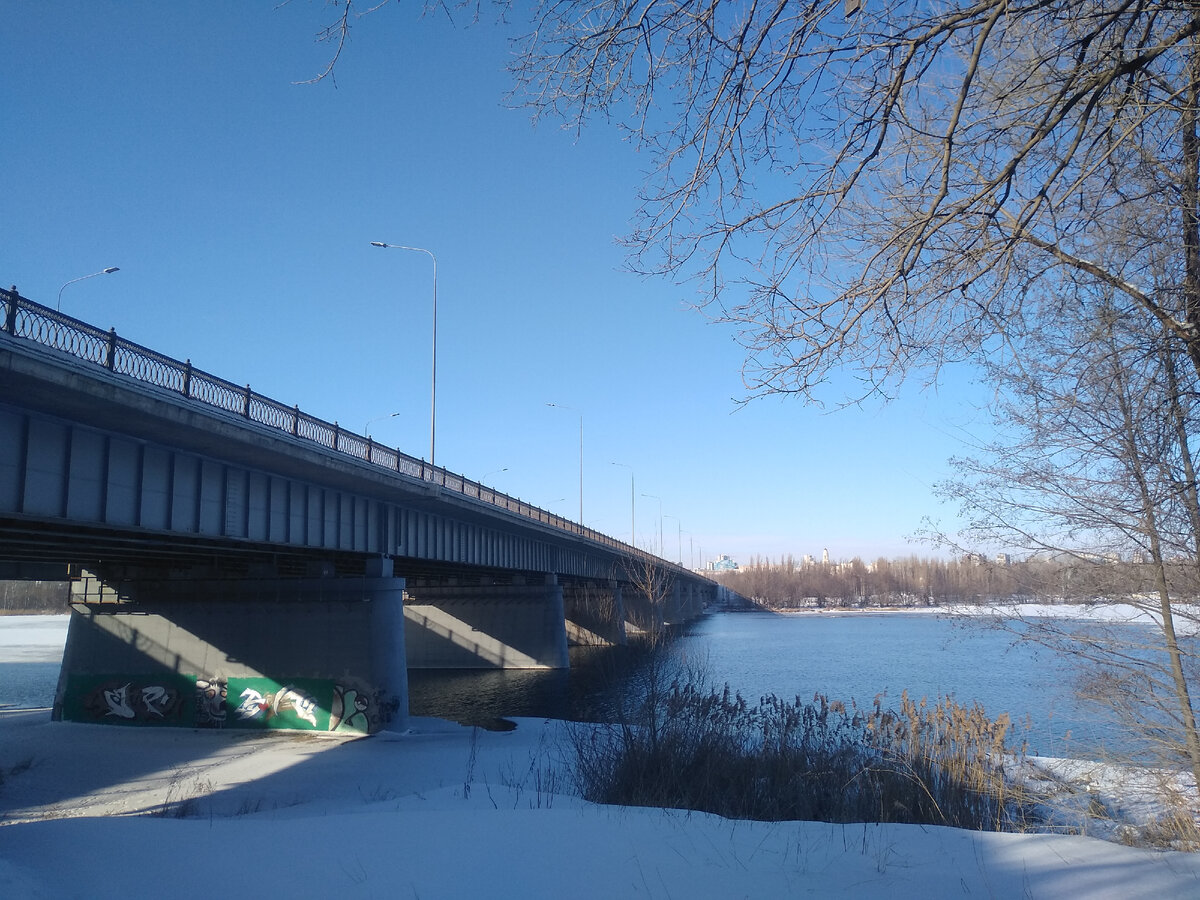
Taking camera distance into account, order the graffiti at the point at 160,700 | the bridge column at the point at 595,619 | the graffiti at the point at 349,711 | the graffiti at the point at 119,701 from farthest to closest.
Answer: the bridge column at the point at 595,619 < the graffiti at the point at 119,701 < the graffiti at the point at 160,700 < the graffiti at the point at 349,711

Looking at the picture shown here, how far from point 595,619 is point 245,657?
3944 centimetres

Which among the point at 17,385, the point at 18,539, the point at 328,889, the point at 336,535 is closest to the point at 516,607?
the point at 336,535

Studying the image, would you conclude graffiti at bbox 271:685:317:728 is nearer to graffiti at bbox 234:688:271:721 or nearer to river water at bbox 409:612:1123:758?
graffiti at bbox 234:688:271:721

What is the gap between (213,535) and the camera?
1956 centimetres

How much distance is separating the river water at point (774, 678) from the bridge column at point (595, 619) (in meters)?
3.30

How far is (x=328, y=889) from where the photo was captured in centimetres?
577

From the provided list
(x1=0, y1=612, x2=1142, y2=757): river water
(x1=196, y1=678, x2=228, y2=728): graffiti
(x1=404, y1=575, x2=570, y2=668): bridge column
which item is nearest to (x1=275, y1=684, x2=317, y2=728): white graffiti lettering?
(x1=196, y1=678, x2=228, y2=728): graffiti

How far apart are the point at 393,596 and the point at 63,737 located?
37.1 ft

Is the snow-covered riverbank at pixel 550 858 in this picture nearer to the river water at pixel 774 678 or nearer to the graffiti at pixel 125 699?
the river water at pixel 774 678

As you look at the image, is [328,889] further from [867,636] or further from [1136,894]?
[867,636]

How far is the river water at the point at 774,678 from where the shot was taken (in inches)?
1032

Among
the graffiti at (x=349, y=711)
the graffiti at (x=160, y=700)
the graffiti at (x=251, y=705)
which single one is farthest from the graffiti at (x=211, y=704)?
the graffiti at (x=349, y=711)

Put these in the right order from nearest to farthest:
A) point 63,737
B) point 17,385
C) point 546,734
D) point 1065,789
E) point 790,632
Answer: point 1065,789
point 17,385
point 546,734
point 63,737
point 790,632

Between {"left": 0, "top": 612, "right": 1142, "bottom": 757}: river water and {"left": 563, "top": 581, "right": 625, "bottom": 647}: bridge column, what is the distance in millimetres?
3299
